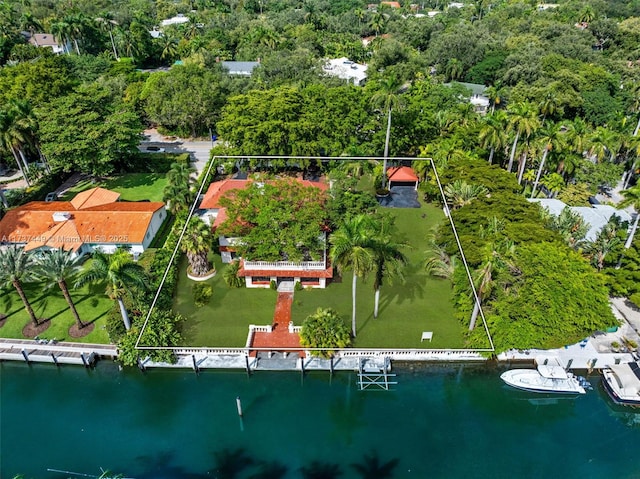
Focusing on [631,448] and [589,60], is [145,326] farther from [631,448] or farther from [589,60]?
[589,60]

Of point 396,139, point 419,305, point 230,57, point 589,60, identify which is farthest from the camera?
point 230,57

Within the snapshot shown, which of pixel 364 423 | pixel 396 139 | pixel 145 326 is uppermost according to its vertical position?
pixel 396 139

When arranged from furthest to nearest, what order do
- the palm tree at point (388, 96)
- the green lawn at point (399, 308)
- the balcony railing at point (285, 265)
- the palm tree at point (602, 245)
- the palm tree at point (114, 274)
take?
the palm tree at point (388, 96) < the balcony railing at point (285, 265) < the palm tree at point (602, 245) < the green lawn at point (399, 308) < the palm tree at point (114, 274)

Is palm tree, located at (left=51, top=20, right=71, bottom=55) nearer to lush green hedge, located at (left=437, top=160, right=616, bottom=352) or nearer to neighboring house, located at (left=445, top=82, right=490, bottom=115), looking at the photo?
neighboring house, located at (left=445, top=82, right=490, bottom=115)

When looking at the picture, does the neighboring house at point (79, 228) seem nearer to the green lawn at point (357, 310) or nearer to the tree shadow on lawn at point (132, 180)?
the green lawn at point (357, 310)

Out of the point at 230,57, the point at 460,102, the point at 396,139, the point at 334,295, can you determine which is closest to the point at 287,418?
the point at 334,295

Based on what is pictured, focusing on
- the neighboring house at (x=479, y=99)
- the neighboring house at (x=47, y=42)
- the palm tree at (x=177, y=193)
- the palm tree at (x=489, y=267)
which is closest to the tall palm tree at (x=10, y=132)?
the palm tree at (x=177, y=193)

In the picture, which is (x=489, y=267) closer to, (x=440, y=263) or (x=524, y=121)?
(x=440, y=263)
